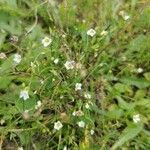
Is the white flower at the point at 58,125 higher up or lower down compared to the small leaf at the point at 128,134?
higher up

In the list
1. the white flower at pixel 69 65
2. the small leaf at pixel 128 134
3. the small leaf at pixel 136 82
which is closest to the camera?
the white flower at pixel 69 65

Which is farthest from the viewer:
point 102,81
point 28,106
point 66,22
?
point 66,22

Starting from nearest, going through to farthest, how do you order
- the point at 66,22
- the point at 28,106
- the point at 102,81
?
the point at 28,106
the point at 102,81
the point at 66,22

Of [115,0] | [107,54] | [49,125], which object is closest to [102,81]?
[107,54]

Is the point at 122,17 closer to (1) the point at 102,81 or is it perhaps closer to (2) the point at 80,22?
(2) the point at 80,22

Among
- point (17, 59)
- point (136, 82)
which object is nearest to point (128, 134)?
point (136, 82)

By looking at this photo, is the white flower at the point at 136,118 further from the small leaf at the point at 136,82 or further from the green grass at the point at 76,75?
the small leaf at the point at 136,82

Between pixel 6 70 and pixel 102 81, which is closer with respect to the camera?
pixel 6 70

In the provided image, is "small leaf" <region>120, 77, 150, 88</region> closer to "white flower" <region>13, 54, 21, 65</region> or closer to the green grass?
the green grass

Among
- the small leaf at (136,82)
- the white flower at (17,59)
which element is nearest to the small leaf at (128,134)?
the small leaf at (136,82)
